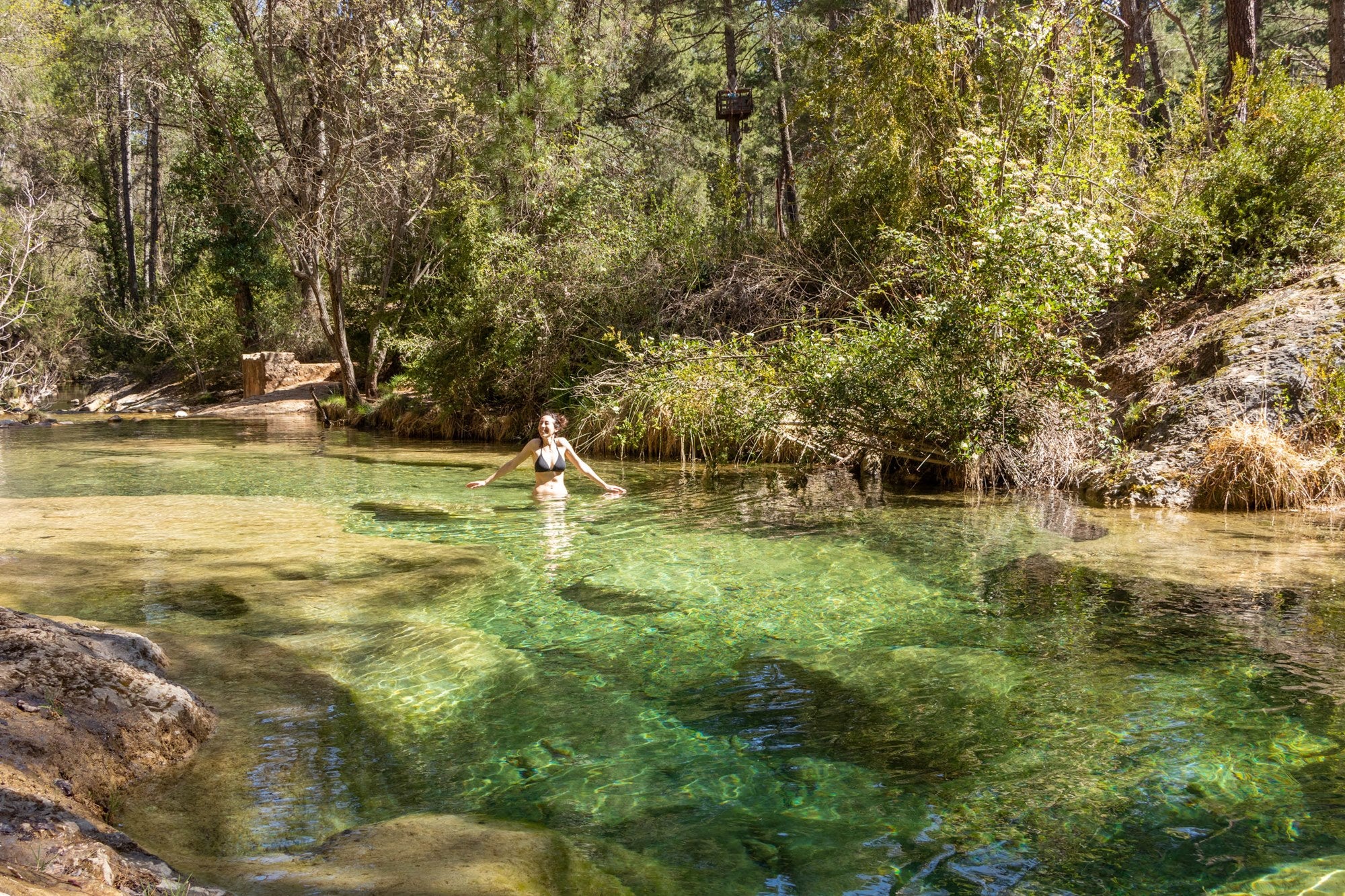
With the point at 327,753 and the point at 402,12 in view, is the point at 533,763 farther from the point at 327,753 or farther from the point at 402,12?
the point at 402,12

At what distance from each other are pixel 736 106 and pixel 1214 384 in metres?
14.9

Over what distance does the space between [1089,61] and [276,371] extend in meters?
22.2

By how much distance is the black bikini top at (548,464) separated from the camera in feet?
37.8

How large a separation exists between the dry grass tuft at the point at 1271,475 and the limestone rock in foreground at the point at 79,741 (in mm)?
9655

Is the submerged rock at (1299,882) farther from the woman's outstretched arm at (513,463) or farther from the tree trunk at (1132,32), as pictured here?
the tree trunk at (1132,32)

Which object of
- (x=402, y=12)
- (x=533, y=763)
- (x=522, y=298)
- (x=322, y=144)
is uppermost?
(x=402, y=12)

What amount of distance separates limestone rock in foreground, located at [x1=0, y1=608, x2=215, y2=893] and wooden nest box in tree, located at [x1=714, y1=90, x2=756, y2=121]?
2054 cm

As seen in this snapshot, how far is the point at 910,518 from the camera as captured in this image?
9750mm

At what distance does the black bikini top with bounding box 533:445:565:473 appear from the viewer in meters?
11.5

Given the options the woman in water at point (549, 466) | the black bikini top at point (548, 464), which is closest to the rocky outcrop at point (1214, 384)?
the woman in water at point (549, 466)

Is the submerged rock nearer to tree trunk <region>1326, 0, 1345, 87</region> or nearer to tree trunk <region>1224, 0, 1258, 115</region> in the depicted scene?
tree trunk <region>1224, 0, 1258, 115</region>

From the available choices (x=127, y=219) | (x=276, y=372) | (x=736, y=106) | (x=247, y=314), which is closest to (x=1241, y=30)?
(x=736, y=106)

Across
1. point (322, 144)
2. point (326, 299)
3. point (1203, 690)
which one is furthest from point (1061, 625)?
point (326, 299)

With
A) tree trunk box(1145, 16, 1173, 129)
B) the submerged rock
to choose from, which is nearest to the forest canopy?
tree trunk box(1145, 16, 1173, 129)
